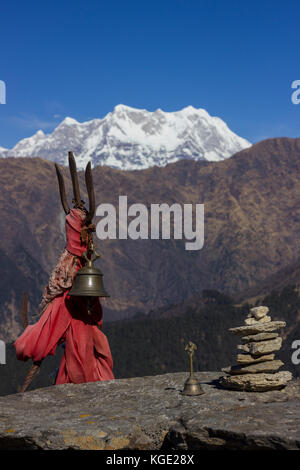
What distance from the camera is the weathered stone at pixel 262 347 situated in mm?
9742

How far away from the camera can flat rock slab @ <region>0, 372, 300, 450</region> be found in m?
6.96

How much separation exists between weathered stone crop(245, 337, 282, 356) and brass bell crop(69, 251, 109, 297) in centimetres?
344

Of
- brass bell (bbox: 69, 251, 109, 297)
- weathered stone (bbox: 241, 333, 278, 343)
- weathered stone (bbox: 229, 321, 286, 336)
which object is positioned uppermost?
brass bell (bbox: 69, 251, 109, 297)

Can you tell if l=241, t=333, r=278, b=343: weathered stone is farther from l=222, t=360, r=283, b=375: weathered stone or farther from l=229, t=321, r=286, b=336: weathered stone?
l=222, t=360, r=283, b=375: weathered stone

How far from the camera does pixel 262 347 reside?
9781 millimetres

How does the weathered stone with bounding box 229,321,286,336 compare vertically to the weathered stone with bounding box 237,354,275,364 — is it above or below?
above

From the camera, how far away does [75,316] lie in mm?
12328

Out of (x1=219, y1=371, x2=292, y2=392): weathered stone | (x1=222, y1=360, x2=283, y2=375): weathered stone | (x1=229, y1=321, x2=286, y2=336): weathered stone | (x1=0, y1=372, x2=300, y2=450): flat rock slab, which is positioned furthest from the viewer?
(x1=229, y1=321, x2=286, y2=336): weathered stone

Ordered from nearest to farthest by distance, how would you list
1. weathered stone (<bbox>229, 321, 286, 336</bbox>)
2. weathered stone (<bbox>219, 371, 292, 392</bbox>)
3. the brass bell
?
weathered stone (<bbox>219, 371, 292, 392</bbox>), weathered stone (<bbox>229, 321, 286, 336</bbox>), the brass bell

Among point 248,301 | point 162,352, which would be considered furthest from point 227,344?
point 248,301

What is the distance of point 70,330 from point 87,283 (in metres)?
1.17

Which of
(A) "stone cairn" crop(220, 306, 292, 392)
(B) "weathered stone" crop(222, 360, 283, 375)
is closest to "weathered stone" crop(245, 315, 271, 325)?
(A) "stone cairn" crop(220, 306, 292, 392)

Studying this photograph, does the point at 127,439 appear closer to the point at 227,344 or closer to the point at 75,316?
the point at 75,316

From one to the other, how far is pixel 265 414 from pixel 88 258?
235 inches
